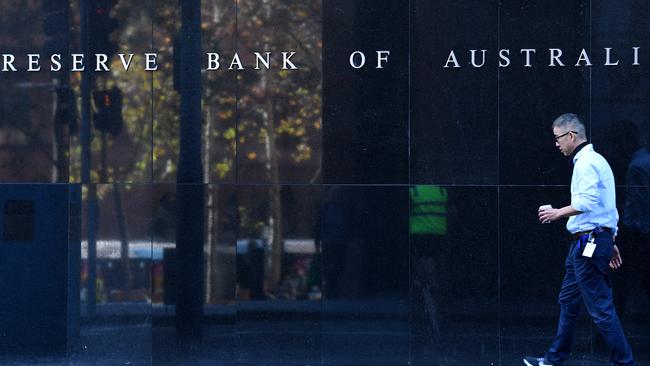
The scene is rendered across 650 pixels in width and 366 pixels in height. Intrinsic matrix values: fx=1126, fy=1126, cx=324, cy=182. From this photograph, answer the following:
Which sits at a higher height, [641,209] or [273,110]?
[273,110]

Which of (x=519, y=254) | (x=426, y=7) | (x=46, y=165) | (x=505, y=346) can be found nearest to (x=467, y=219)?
(x=519, y=254)

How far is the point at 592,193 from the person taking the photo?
344 inches

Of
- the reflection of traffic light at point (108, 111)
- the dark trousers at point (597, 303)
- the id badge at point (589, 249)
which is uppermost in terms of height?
the reflection of traffic light at point (108, 111)

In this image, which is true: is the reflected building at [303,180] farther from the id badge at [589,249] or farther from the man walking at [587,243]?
the id badge at [589,249]

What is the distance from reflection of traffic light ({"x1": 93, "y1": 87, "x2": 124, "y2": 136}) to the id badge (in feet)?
13.9

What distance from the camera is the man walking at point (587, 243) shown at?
876 cm

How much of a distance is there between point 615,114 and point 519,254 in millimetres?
1481

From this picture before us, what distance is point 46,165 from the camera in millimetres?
10180

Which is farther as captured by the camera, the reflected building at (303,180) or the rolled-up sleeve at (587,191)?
the reflected building at (303,180)

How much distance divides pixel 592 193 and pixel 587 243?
0.41 meters

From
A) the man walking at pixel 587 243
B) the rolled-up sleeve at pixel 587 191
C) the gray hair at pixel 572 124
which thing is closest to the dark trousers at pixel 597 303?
the man walking at pixel 587 243

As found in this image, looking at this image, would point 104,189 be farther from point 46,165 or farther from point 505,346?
point 505,346

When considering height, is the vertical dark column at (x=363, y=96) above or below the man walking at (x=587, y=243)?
above

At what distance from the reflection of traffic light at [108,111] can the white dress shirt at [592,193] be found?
4048 mm
